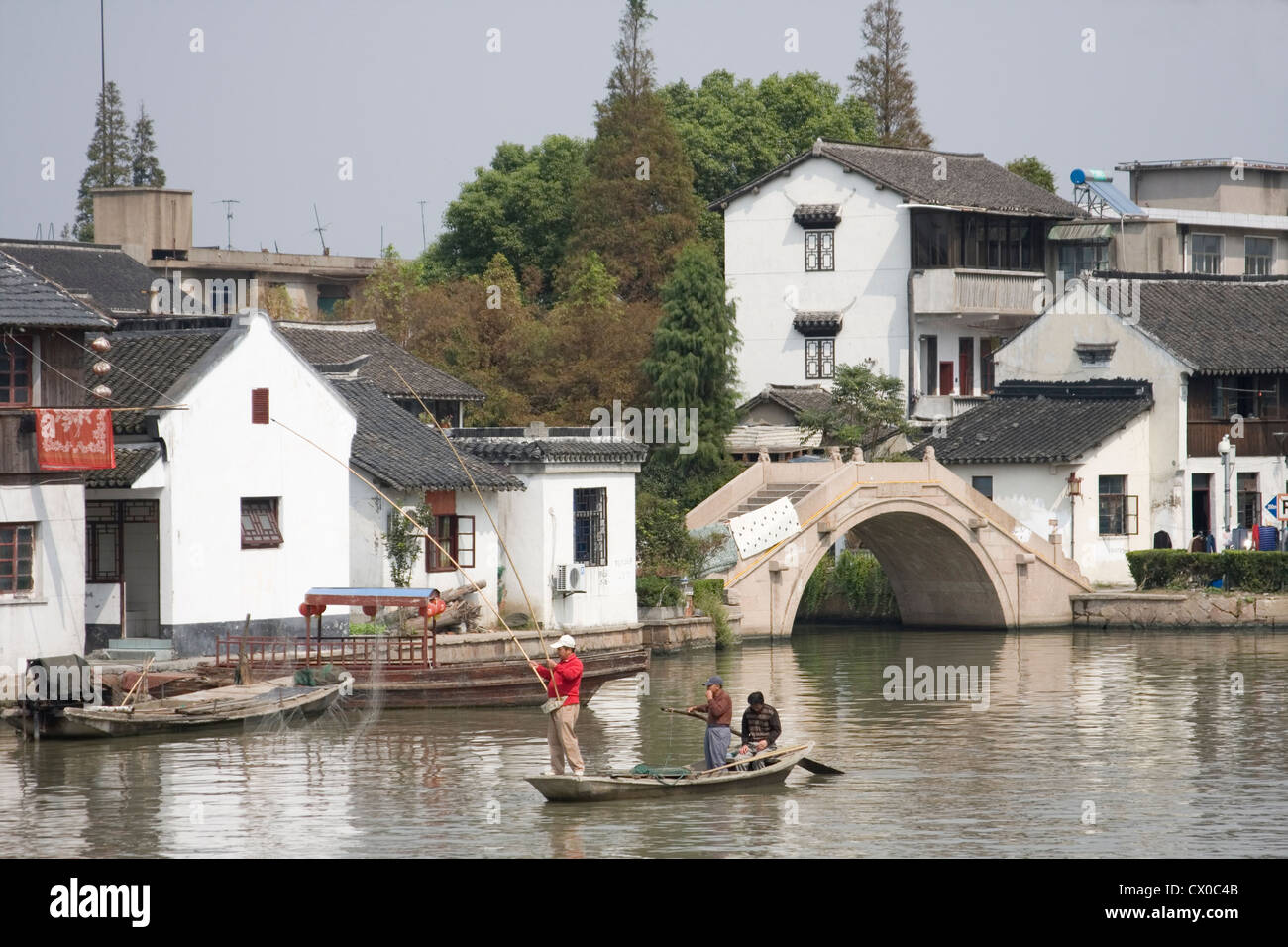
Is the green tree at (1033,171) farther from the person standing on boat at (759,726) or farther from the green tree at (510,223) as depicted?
the person standing on boat at (759,726)

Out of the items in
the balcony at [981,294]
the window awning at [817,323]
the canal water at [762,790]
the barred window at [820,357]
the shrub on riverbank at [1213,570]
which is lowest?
the canal water at [762,790]

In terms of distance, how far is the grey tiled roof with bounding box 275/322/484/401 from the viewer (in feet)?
160

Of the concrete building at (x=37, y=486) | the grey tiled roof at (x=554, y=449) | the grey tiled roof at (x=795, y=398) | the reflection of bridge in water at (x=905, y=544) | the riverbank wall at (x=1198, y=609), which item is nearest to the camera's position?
the concrete building at (x=37, y=486)

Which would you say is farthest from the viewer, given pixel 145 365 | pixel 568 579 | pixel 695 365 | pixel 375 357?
pixel 695 365

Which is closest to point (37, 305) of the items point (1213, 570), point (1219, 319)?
point (1213, 570)

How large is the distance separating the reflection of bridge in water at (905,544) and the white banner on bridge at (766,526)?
0.02 meters

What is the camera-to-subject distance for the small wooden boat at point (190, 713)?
30578 mm

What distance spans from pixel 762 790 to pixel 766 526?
21912mm

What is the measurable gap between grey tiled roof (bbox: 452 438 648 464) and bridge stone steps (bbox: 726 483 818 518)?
6.33 m

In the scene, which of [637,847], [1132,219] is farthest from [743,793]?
[1132,219]

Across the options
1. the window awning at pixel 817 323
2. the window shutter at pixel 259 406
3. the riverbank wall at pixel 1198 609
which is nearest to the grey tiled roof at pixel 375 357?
the window shutter at pixel 259 406

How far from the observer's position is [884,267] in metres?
60.1

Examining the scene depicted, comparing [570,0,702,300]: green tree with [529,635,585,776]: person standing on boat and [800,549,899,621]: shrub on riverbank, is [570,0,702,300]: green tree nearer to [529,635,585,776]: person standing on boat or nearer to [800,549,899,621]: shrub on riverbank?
[800,549,899,621]: shrub on riverbank

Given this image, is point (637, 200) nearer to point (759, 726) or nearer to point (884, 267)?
point (884, 267)
